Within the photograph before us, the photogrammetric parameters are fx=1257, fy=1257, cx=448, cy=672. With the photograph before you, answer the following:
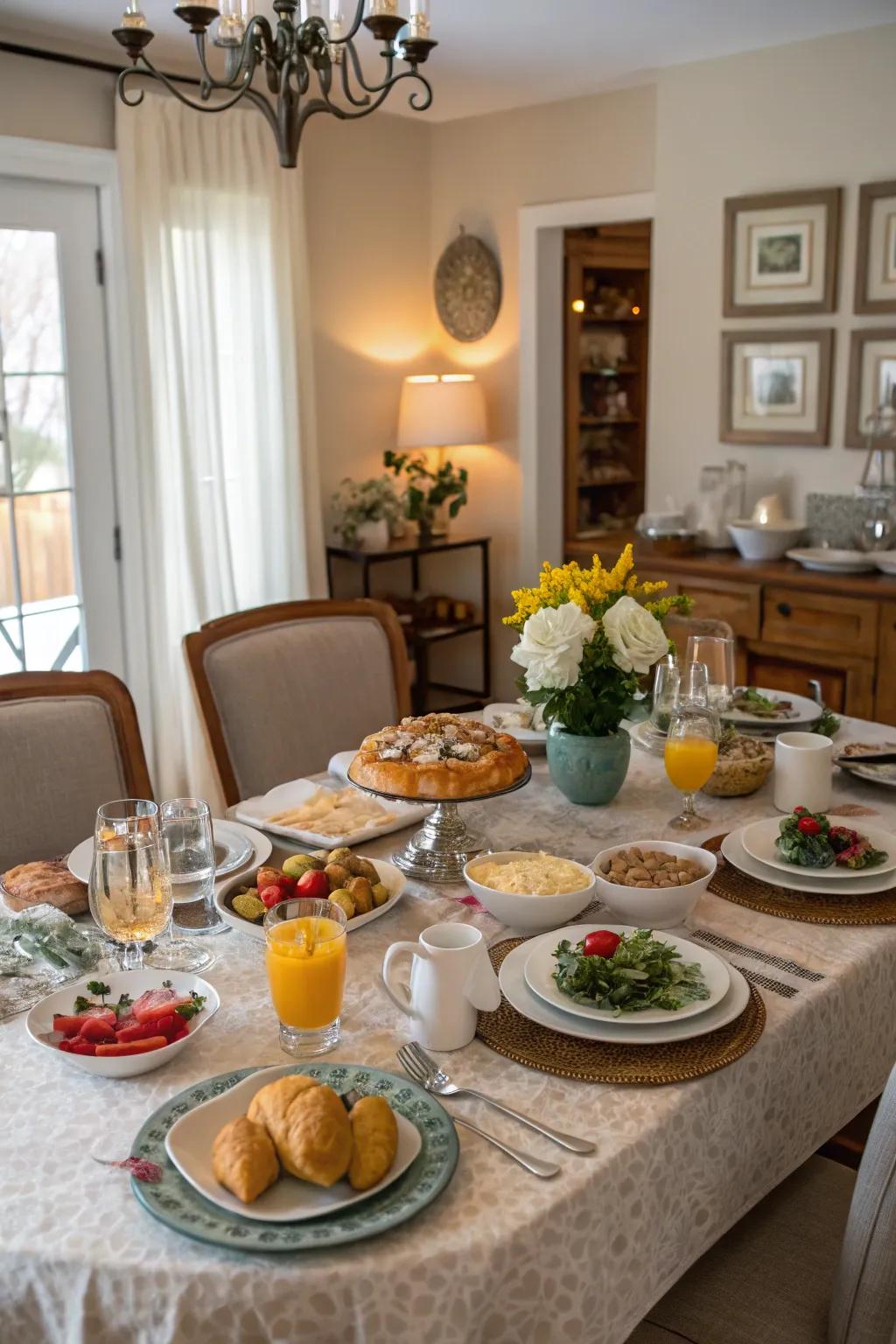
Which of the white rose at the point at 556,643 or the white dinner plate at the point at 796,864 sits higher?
the white rose at the point at 556,643

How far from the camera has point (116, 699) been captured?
2.15 meters

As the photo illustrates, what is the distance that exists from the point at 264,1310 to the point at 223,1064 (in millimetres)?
346

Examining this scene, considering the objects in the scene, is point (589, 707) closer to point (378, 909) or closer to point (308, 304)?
point (378, 909)

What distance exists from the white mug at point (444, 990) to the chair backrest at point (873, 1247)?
0.40m

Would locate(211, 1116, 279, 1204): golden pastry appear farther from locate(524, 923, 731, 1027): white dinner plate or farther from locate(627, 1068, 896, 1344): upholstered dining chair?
locate(627, 1068, 896, 1344): upholstered dining chair

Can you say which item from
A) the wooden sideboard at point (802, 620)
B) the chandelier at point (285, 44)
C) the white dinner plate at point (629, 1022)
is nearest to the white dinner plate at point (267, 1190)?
the white dinner plate at point (629, 1022)

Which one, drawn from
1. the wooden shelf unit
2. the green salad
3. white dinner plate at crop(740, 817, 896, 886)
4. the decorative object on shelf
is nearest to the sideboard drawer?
the wooden shelf unit

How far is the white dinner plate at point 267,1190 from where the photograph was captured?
1.04 m

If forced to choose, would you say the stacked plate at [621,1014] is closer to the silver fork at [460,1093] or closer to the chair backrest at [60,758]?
the silver fork at [460,1093]

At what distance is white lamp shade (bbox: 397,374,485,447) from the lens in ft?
15.6

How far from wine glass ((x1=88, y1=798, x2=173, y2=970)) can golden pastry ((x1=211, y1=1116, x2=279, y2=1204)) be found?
36 cm

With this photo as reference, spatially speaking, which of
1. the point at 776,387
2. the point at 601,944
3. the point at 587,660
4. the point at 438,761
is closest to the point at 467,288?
the point at 776,387

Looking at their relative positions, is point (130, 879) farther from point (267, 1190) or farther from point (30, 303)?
point (30, 303)

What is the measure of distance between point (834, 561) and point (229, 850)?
2569 mm
